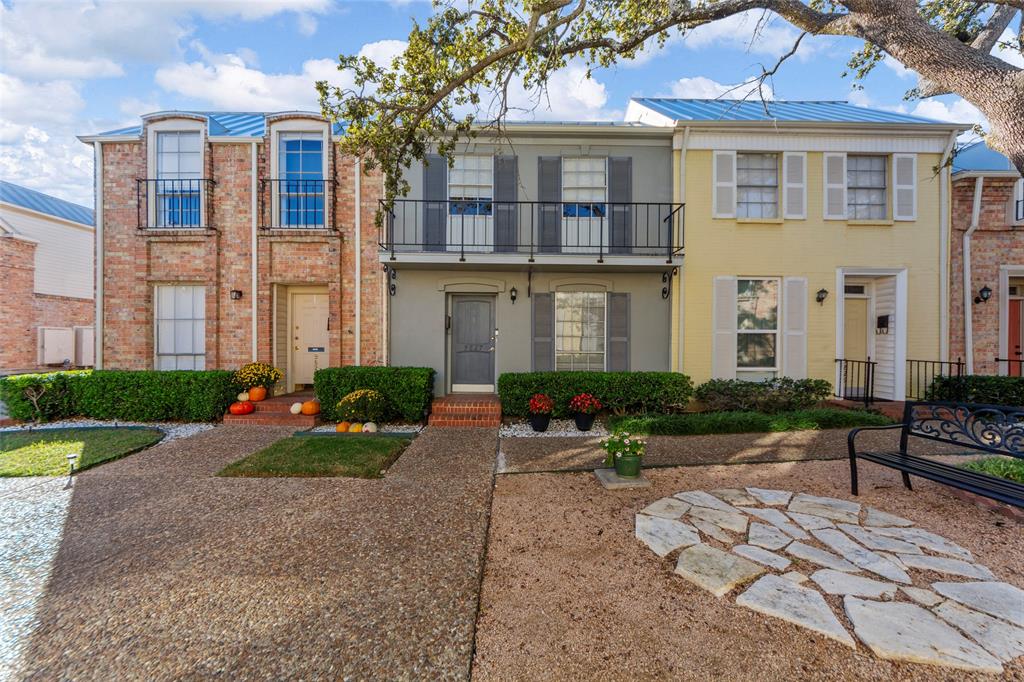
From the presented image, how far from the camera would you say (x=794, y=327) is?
27.6 ft

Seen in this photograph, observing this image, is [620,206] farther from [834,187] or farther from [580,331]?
[834,187]

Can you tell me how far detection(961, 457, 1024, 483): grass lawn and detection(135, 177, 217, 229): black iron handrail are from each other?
500 inches

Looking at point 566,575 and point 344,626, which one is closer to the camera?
point 344,626

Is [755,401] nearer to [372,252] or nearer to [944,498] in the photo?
[944,498]

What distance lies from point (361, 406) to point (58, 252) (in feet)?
50.0

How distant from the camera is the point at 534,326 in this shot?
846 centimetres

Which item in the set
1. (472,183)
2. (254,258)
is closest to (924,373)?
(472,183)

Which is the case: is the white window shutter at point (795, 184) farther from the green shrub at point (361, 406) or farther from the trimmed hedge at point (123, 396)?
the trimmed hedge at point (123, 396)

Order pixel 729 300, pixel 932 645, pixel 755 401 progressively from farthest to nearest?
1. pixel 729 300
2. pixel 755 401
3. pixel 932 645

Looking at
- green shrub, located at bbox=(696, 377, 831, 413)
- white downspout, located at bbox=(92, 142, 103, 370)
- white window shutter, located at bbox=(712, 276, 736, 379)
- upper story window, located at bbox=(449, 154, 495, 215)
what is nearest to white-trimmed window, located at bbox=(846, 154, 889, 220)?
white window shutter, located at bbox=(712, 276, 736, 379)

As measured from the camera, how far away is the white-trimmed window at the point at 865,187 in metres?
8.56

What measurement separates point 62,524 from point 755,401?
30.9ft

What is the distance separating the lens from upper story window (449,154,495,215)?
841 cm

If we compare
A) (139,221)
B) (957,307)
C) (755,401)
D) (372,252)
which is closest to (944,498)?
(755,401)
